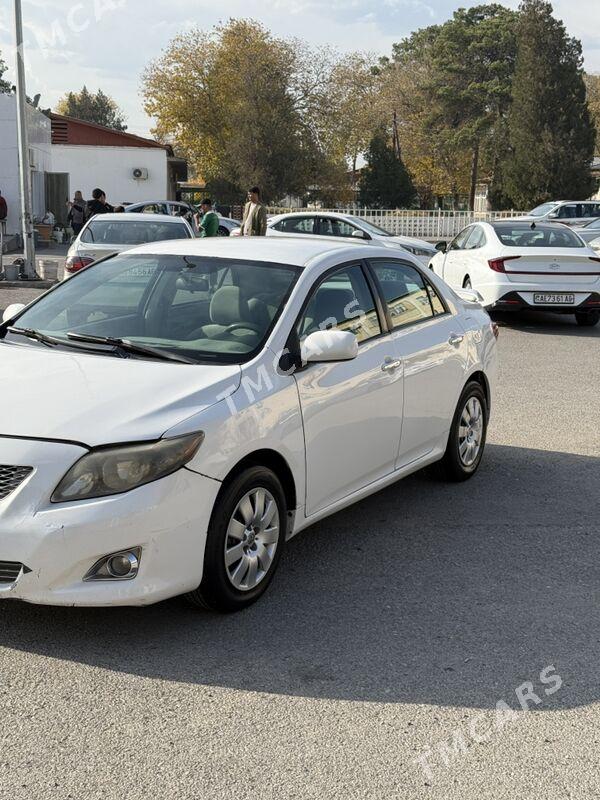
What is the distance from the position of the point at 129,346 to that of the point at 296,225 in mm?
16110

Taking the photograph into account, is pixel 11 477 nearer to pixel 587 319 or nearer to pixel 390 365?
pixel 390 365

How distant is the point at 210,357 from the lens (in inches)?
179

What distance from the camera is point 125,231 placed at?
15023mm

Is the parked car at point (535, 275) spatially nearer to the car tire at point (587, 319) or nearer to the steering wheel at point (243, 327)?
the car tire at point (587, 319)

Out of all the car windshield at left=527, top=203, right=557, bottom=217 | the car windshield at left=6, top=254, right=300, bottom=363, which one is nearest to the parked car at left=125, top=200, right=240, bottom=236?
the car windshield at left=527, top=203, right=557, bottom=217

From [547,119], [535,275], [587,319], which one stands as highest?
[547,119]

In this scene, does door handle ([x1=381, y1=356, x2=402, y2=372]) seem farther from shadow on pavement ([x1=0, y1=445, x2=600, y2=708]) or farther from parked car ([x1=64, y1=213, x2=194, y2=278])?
parked car ([x1=64, y1=213, x2=194, y2=278])

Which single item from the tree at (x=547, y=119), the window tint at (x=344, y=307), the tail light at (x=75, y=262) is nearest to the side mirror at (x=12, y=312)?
the window tint at (x=344, y=307)

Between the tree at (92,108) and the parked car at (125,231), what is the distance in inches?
4890

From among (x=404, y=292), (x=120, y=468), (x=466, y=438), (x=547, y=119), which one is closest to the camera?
(x=120, y=468)

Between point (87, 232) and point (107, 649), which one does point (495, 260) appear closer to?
point (87, 232)

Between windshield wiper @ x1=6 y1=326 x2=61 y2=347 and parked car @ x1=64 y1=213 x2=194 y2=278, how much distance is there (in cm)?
957

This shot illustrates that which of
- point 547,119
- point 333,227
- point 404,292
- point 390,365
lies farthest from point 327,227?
point 547,119

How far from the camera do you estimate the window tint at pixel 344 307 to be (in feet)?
16.1
